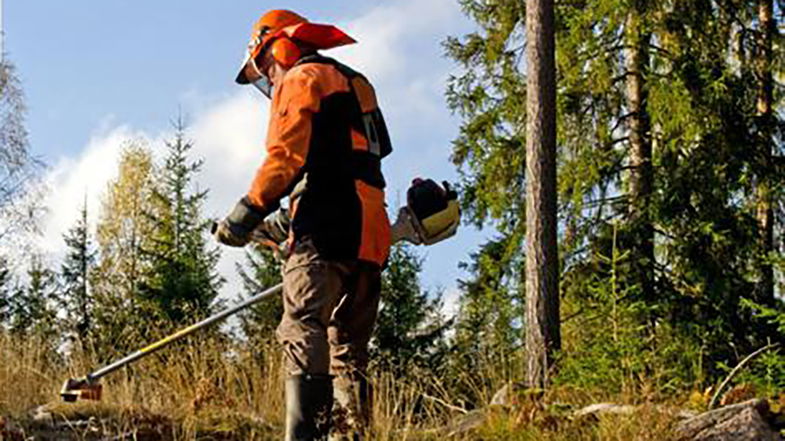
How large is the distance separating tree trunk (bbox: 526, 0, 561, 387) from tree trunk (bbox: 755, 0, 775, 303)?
399 centimetres

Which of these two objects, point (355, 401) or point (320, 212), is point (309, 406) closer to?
point (355, 401)

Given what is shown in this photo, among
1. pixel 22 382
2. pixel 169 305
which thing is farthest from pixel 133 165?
pixel 22 382

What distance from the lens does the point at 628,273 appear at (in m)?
14.5

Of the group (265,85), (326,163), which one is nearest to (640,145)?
(265,85)

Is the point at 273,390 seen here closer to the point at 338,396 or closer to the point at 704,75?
the point at 338,396

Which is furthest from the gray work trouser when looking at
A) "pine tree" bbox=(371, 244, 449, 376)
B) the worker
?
"pine tree" bbox=(371, 244, 449, 376)

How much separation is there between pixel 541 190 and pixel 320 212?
7.01m

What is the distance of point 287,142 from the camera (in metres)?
4.96

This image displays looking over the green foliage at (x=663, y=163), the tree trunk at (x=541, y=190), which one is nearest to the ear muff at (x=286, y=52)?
the tree trunk at (x=541, y=190)

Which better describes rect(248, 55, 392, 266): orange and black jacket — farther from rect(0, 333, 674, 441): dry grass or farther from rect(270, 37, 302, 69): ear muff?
rect(0, 333, 674, 441): dry grass

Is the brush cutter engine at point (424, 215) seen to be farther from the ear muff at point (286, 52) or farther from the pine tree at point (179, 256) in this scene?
the pine tree at point (179, 256)

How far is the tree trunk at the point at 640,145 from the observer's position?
14750 millimetres

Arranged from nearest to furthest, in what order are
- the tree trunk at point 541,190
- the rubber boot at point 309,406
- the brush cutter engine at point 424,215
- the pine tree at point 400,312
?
the rubber boot at point 309,406 → the brush cutter engine at point 424,215 → the tree trunk at point 541,190 → the pine tree at point 400,312

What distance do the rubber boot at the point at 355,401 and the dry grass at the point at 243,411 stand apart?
0.47 ft
